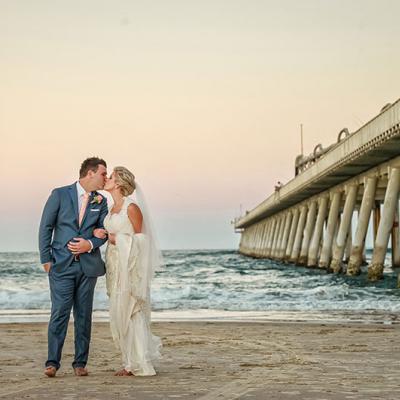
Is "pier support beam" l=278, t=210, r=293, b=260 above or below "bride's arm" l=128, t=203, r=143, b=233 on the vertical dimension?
above

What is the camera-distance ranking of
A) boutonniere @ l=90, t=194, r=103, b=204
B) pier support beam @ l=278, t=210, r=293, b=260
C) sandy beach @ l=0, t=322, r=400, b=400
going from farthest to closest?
pier support beam @ l=278, t=210, r=293, b=260, boutonniere @ l=90, t=194, r=103, b=204, sandy beach @ l=0, t=322, r=400, b=400

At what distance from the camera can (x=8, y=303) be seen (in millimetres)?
22688

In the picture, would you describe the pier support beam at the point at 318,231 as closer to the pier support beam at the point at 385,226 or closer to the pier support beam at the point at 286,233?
the pier support beam at the point at 286,233

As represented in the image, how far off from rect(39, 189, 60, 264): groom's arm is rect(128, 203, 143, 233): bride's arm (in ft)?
2.00

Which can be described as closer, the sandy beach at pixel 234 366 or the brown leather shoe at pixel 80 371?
the sandy beach at pixel 234 366

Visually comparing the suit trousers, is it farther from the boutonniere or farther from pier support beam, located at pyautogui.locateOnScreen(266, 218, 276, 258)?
pier support beam, located at pyautogui.locateOnScreen(266, 218, 276, 258)

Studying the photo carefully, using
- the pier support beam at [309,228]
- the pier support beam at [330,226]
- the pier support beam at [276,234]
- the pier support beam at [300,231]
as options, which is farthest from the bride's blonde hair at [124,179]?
the pier support beam at [276,234]

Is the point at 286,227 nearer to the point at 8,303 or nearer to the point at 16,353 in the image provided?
the point at 8,303

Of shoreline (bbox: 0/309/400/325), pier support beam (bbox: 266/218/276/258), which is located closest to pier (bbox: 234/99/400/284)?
pier support beam (bbox: 266/218/276/258)

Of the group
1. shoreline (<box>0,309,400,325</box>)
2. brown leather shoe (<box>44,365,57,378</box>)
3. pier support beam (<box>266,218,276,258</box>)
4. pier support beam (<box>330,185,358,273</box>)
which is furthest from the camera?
pier support beam (<box>266,218,276,258</box>)

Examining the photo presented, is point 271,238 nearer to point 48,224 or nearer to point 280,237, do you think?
point 280,237

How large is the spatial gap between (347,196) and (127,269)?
1256 inches

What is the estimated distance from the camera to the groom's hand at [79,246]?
7.44 metres

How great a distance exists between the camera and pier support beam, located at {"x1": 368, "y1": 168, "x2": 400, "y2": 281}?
93.4 ft
